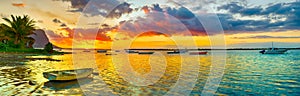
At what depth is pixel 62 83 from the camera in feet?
89.4

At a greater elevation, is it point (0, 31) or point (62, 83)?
point (0, 31)

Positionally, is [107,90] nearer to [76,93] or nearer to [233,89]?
[76,93]

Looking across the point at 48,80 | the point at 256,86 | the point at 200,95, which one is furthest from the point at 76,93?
the point at 256,86

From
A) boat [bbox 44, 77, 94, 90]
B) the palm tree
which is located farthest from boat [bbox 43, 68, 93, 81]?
the palm tree

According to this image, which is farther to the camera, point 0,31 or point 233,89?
point 0,31

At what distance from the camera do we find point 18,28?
80875mm

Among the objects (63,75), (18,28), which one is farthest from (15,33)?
(63,75)

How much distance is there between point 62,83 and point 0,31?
217ft

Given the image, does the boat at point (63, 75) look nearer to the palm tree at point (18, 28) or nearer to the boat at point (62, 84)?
the boat at point (62, 84)

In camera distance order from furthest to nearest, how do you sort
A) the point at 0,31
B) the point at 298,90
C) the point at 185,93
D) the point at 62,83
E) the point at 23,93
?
the point at 0,31
the point at 62,83
the point at 298,90
the point at 185,93
the point at 23,93

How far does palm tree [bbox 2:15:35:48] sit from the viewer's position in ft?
264

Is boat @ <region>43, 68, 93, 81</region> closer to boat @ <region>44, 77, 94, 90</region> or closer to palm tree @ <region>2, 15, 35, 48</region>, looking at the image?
boat @ <region>44, 77, 94, 90</region>

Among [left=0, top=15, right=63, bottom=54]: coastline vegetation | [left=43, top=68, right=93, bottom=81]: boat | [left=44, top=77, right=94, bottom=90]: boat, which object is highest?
[left=0, top=15, right=63, bottom=54]: coastline vegetation

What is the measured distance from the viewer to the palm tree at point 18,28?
264ft
